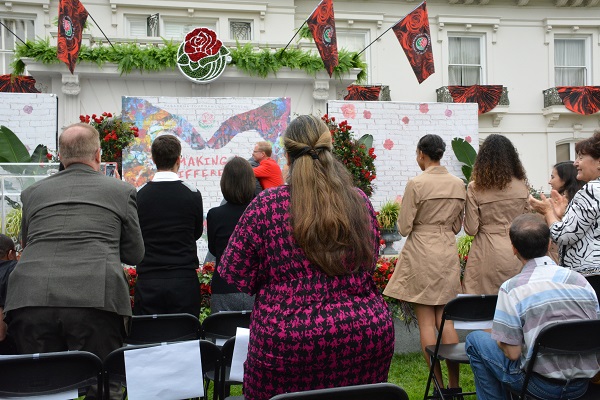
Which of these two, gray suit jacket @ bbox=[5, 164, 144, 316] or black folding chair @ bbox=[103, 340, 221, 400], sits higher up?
gray suit jacket @ bbox=[5, 164, 144, 316]

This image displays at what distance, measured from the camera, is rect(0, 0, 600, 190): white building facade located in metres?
17.5

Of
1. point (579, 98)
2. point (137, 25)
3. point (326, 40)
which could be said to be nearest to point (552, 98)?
point (579, 98)

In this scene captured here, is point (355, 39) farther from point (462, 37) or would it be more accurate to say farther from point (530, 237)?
point (530, 237)

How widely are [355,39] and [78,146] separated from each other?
690 inches

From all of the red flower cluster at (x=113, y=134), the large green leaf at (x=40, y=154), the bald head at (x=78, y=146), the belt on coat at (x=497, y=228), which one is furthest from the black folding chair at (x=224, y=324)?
the large green leaf at (x=40, y=154)

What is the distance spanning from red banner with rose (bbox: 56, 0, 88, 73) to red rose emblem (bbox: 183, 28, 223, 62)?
68.9 inches

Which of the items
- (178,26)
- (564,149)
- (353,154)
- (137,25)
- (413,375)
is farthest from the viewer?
(564,149)

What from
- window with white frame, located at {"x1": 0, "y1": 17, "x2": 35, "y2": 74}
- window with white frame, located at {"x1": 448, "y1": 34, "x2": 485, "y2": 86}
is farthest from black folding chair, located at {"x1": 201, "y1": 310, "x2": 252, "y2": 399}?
window with white frame, located at {"x1": 448, "y1": 34, "x2": 485, "y2": 86}

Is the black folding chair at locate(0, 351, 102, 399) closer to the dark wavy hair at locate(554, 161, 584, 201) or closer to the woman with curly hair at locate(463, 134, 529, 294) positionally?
the woman with curly hair at locate(463, 134, 529, 294)

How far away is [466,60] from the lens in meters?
20.4

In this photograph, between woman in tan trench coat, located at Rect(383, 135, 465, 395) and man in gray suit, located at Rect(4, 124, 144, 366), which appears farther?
woman in tan trench coat, located at Rect(383, 135, 465, 395)

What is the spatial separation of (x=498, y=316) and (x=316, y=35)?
8.22m

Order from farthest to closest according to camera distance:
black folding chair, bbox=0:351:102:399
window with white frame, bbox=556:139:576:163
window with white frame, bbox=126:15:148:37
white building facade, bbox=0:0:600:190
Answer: window with white frame, bbox=556:139:576:163
window with white frame, bbox=126:15:148:37
white building facade, bbox=0:0:600:190
black folding chair, bbox=0:351:102:399

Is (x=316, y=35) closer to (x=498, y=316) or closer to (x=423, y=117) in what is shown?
(x=423, y=117)
